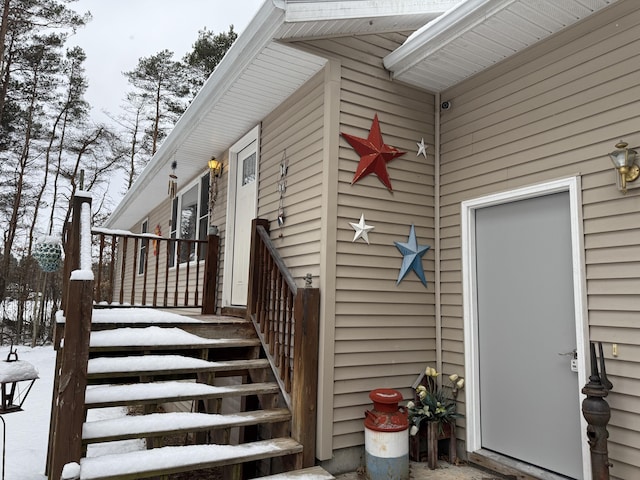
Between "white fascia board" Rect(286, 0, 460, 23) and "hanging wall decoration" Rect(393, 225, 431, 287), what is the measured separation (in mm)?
1750

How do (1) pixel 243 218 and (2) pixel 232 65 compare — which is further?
(1) pixel 243 218

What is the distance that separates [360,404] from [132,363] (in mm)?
1700

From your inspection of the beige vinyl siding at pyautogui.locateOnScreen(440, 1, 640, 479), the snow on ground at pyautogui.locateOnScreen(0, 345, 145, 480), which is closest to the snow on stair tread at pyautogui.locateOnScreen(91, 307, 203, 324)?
the beige vinyl siding at pyautogui.locateOnScreen(440, 1, 640, 479)

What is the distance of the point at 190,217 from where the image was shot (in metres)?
7.71

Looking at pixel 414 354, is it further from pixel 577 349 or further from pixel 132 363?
pixel 132 363

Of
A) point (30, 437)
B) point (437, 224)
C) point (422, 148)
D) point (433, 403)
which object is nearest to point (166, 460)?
point (433, 403)

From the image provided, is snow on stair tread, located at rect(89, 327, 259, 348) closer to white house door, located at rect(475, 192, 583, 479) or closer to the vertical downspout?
the vertical downspout

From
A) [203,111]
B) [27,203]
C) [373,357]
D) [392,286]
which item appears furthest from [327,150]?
[27,203]

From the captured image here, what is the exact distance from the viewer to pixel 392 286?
3.71m

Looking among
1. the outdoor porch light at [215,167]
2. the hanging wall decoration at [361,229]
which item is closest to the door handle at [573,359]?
the hanging wall decoration at [361,229]

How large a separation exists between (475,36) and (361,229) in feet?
5.43

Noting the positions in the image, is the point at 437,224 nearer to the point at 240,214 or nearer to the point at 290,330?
the point at 290,330

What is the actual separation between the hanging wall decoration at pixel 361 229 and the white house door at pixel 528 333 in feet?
3.06

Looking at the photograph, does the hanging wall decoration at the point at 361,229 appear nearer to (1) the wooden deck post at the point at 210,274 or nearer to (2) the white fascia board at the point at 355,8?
(2) the white fascia board at the point at 355,8
